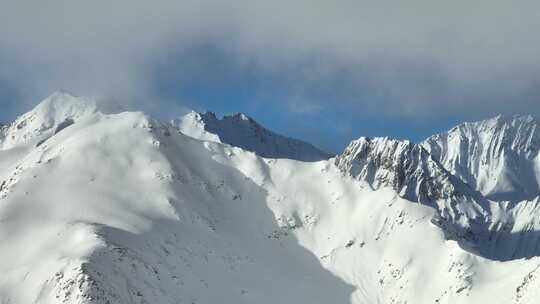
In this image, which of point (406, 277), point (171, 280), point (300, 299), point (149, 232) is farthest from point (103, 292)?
point (406, 277)

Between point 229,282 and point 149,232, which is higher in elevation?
point 149,232

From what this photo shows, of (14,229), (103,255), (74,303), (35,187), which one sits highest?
(35,187)

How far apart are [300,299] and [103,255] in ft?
172

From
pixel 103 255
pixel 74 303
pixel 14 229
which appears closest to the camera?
pixel 74 303

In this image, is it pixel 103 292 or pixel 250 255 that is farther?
pixel 250 255

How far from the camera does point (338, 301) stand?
191 m

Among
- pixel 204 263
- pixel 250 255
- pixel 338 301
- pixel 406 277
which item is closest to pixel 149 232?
pixel 204 263

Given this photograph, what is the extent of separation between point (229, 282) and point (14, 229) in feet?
165

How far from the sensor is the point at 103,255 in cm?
15675

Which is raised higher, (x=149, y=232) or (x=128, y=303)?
(x=149, y=232)

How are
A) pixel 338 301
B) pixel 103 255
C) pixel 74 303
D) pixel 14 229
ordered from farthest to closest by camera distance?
pixel 338 301 < pixel 14 229 < pixel 103 255 < pixel 74 303

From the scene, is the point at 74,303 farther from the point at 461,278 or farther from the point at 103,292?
the point at 461,278

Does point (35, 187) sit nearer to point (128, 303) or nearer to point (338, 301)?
point (128, 303)

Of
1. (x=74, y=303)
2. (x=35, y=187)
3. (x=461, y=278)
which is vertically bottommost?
(x=461, y=278)
